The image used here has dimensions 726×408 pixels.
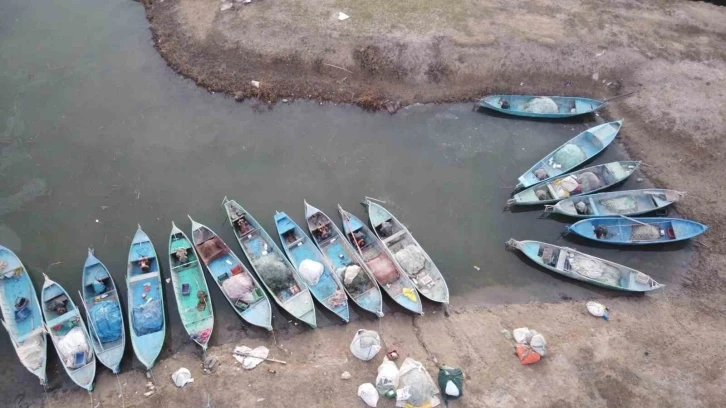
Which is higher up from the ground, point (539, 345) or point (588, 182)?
point (588, 182)

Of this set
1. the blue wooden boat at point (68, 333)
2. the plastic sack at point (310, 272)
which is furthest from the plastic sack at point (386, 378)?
the blue wooden boat at point (68, 333)

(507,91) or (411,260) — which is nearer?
(411,260)

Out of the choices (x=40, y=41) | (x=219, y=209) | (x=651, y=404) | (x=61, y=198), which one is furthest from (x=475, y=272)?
(x=40, y=41)

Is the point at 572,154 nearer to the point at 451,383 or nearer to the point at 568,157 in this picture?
the point at 568,157

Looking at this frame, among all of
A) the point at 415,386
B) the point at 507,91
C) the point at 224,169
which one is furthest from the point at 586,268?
the point at 224,169

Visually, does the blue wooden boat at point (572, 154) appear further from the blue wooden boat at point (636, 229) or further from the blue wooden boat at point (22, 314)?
the blue wooden boat at point (22, 314)

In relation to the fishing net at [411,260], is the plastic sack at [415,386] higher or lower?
lower
